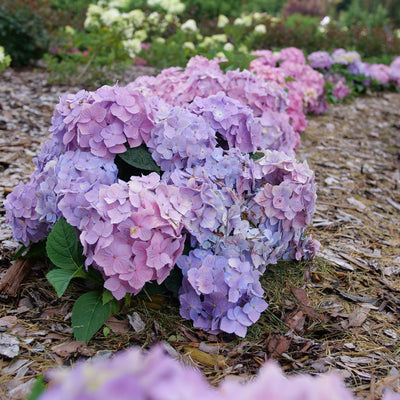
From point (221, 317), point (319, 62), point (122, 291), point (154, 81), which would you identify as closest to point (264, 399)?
point (122, 291)

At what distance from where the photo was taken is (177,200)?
1.60 meters

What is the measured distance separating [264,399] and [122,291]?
1.02 metres

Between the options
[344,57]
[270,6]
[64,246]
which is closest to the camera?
[64,246]

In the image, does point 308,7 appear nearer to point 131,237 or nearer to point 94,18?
point 94,18

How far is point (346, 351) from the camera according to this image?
1.63m

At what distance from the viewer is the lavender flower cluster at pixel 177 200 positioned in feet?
4.86

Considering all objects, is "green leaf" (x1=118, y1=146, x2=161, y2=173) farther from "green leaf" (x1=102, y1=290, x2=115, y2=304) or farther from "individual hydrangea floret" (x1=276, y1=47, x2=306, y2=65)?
"individual hydrangea floret" (x1=276, y1=47, x2=306, y2=65)

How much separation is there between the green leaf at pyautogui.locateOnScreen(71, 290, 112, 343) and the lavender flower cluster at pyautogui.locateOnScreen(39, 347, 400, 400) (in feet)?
3.17

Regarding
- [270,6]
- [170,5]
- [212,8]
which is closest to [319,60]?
[170,5]

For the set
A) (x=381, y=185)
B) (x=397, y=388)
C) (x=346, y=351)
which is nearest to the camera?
(x=397, y=388)

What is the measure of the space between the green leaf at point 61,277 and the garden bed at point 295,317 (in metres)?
0.19

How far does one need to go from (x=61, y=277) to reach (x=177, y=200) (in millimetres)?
464

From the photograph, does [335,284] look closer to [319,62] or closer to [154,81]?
[154,81]

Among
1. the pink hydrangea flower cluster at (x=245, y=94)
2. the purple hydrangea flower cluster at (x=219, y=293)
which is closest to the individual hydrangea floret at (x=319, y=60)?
the pink hydrangea flower cluster at (x=245, y=94)
